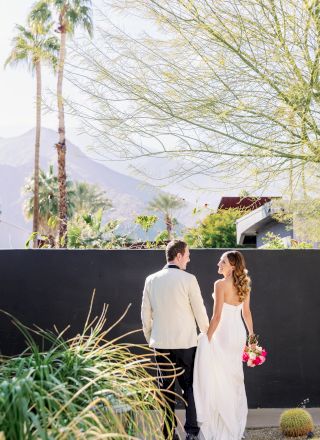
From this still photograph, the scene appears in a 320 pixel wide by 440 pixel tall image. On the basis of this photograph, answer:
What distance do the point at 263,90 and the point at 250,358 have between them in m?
2.25

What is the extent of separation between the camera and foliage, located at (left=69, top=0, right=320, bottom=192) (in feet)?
22.3

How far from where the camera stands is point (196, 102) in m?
6.95

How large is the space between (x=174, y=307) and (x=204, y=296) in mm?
2015

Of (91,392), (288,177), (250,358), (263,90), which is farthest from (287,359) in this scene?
(91,392)

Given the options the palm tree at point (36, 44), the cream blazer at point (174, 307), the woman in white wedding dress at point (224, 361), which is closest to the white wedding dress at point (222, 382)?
the woman in white wedding dress at point (224, 361)

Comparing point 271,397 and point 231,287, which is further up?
point 231,287

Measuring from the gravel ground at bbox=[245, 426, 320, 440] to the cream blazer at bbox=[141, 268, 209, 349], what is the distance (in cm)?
126

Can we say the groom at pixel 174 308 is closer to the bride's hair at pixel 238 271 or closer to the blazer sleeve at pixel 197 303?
the blazer sleeve at pixel 197 303

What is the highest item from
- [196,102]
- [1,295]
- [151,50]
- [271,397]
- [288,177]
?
[151,50]

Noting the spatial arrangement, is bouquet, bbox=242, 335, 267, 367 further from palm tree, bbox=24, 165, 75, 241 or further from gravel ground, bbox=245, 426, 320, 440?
palm tree, bbox=24, 165, 75, 241

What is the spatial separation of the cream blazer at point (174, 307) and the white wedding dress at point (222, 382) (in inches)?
18.9

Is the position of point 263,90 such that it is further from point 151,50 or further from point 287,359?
point 287,359

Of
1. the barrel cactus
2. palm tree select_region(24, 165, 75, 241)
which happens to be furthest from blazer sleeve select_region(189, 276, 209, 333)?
palm tree select_region(24, 165, 75, 241)

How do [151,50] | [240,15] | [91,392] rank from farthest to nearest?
[151,50], [240,15], [91,392]
